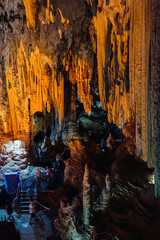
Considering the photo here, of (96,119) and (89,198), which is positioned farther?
(96,119)

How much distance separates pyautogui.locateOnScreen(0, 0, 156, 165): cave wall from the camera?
19.1 feet

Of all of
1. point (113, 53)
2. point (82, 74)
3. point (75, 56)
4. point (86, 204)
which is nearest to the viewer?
point (86, 204)

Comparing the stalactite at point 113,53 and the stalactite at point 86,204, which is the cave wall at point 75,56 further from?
the stalactite at point 86,204

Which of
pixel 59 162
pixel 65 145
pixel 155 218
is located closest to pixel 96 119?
pixel 65 145

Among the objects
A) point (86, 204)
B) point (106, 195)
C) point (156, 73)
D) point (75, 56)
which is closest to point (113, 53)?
point (75, 56)

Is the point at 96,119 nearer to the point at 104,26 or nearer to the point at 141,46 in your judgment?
the point at 104,26

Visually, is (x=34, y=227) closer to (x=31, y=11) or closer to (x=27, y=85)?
(x=27, y=85)

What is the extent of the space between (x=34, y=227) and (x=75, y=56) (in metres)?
7.80

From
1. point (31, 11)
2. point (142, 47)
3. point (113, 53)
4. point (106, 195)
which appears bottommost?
point (106, 195)

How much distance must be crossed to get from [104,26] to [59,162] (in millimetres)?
6614

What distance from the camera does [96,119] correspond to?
17562 mm

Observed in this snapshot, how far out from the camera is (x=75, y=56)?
36.2 feet

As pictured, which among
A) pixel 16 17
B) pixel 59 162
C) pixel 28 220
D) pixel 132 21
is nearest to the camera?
pixel 132 21

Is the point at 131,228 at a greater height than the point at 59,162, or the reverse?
the point at 59,162
